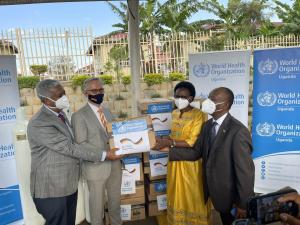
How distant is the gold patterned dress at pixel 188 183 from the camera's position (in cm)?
286

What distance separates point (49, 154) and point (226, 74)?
8.84ft

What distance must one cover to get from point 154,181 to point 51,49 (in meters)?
6.11

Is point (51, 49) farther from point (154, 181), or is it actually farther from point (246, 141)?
point (246, 141)

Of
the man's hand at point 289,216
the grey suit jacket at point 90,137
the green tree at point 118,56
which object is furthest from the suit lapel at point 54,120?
the green tree at point 118,56

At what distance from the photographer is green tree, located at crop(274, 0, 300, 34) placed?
658 inches

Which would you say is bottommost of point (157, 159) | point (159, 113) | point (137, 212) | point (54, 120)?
point (137, 212)

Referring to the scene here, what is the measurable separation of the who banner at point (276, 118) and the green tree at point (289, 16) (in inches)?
574

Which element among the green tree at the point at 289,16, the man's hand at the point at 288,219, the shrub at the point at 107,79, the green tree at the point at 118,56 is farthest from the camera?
the green tree at the point at 289,16

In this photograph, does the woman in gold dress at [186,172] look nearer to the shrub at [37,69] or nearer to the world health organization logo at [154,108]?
the world health organization logo at [154,108]

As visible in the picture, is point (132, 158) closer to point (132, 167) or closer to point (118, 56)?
point (132, 167)

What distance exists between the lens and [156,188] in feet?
11.6

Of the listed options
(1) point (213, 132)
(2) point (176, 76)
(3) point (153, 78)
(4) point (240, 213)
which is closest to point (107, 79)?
(3) point (153, 78)

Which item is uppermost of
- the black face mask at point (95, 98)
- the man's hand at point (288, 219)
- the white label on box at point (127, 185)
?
the black face mask at point (95, 98)

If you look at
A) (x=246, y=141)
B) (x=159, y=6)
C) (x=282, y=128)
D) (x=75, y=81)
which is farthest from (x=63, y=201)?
(x=159, y=6)
